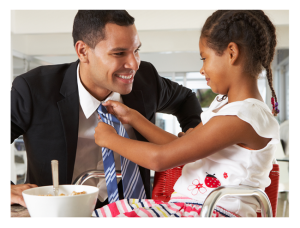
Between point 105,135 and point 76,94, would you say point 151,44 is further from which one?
point 105,135

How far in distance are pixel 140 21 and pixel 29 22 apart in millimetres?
1395

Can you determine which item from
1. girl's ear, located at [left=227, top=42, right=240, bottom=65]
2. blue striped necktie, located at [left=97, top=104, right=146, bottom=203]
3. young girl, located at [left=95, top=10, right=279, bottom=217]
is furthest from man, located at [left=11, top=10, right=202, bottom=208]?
girl's ear, located at [left=227, top=42, right=240, bottom=65]

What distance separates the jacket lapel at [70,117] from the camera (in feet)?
3.87

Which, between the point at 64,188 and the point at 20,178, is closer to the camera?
the point at 64,188

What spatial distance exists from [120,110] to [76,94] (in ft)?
0.67

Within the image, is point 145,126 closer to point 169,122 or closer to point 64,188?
point 64,188

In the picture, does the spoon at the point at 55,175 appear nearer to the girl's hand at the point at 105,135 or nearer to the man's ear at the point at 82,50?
the girl's hand at the point at 105,135

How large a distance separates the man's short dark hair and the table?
25.9 inches

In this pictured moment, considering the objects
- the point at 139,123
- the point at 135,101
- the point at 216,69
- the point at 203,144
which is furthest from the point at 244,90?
the point at 135,101

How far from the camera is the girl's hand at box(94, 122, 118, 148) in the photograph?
977mm

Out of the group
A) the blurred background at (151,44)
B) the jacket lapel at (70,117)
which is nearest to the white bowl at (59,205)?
the jacket lapel at (70,117)

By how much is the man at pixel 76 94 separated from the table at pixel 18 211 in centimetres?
31
